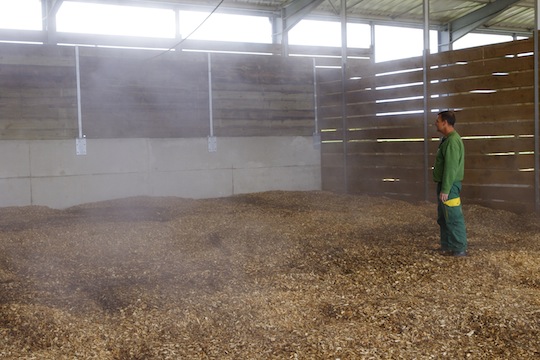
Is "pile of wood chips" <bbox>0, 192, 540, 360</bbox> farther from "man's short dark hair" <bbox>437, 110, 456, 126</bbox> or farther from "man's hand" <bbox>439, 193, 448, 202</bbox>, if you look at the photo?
"man's short dark hair" <bbox>437, 110, 456, 126</bbox>

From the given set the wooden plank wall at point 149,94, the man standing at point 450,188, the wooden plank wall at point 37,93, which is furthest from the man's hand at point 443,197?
the wooden plank wall at point 37,93

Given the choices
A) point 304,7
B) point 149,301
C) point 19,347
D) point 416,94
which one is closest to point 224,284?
point 149,301

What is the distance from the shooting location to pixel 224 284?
436 cm

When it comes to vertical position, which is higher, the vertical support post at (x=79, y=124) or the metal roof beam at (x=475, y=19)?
the metal roof beam at (x=475, y=19)

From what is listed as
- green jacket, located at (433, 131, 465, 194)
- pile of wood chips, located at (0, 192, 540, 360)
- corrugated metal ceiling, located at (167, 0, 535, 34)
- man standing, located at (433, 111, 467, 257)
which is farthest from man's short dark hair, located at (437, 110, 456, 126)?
corrugated metal ceiling, located at (167, 0, 535, 34)

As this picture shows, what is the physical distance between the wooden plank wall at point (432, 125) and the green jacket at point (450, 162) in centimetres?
250

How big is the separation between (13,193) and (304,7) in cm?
719

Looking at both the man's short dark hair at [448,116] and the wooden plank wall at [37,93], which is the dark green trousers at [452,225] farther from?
the wooden plank wall at [37,93]

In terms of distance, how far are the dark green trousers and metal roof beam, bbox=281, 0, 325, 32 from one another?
7706 millimetres

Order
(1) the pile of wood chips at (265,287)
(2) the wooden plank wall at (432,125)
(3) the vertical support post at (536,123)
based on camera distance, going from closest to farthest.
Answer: (1) the pile of wood chips at (265,287), (3) the vertical support post at (536,123), (2) the wooden plank wall at (432,125)

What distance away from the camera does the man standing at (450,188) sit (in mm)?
5117

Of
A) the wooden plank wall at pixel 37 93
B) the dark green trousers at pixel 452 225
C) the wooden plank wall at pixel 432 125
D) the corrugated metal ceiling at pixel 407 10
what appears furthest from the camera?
the corrugated metal ceiling at pixel 407 10

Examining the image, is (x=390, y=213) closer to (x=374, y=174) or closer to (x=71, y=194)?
(x=374, y=174)

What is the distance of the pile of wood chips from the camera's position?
3.22m
